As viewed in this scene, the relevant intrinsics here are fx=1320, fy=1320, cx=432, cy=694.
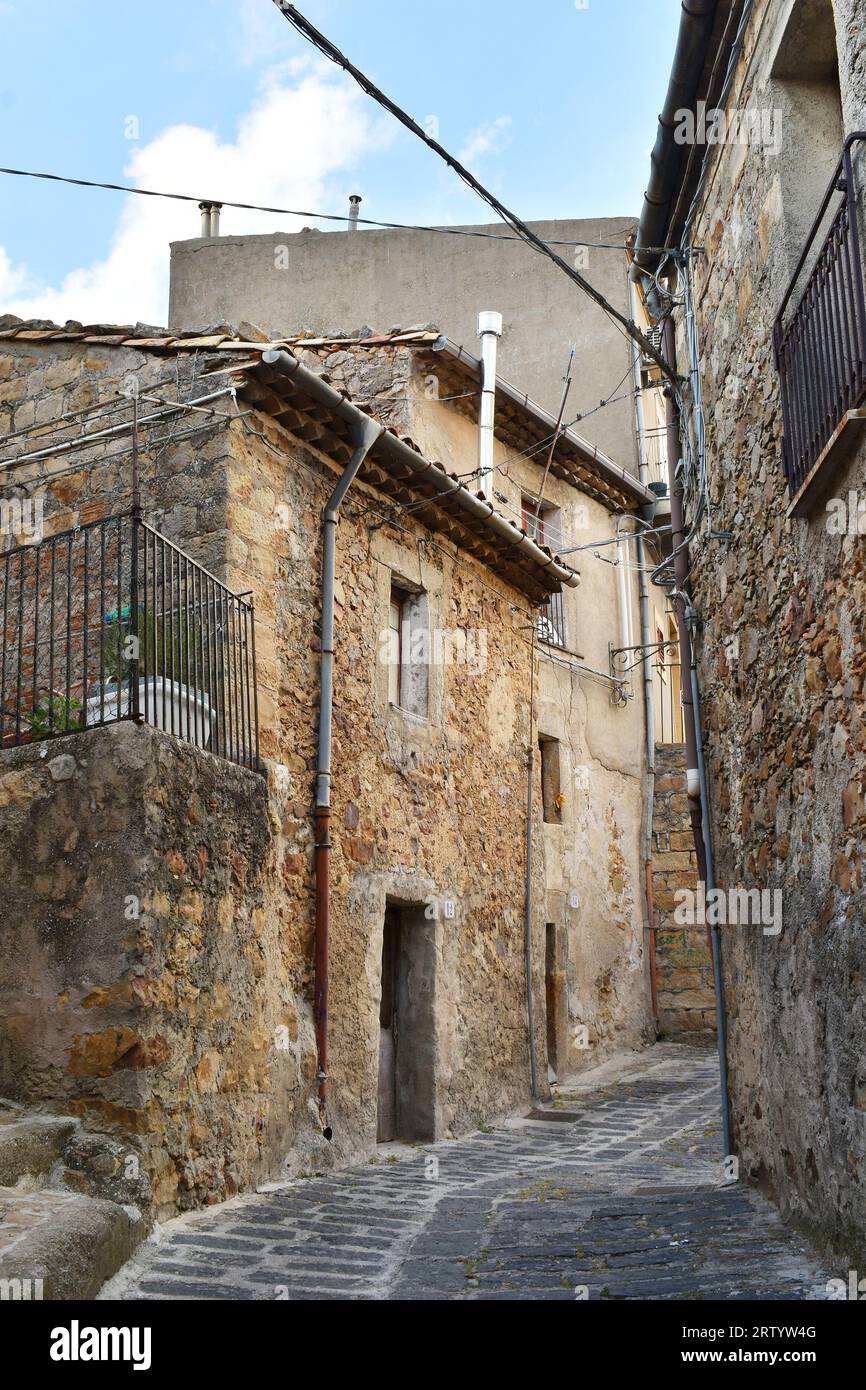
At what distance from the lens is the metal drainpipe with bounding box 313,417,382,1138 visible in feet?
23.8

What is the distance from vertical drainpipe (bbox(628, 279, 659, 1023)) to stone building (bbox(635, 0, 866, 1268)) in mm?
7395

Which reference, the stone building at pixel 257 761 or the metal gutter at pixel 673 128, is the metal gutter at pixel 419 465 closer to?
the stone building at pixel 257 761

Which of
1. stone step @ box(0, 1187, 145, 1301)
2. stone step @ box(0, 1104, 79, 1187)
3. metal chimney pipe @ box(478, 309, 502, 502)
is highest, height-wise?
metal chimney pipe @ box(478, 309, 502, 502)

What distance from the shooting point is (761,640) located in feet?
18.9

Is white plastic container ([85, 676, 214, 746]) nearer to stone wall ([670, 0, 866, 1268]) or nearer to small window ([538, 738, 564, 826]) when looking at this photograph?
stone wall ([670, 0, 866, 1268])

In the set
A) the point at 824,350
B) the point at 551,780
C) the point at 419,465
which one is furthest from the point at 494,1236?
the point at 551,780

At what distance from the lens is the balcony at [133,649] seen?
19.9 ft

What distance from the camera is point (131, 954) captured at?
5.46 metres

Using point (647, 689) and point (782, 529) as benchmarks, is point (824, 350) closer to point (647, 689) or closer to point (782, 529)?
point (782, 529)

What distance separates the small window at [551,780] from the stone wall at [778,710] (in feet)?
19.4

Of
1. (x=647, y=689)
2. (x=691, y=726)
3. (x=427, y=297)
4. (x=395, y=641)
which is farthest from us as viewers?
(x=427, y=297)

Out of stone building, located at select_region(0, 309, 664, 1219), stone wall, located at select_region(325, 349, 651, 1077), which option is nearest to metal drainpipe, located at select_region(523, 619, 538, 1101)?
stone building, located at select_region(0, 309, 664, 1219)

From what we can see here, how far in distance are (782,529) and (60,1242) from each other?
3754 mm

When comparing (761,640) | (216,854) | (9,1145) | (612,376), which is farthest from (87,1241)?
(612,376)
